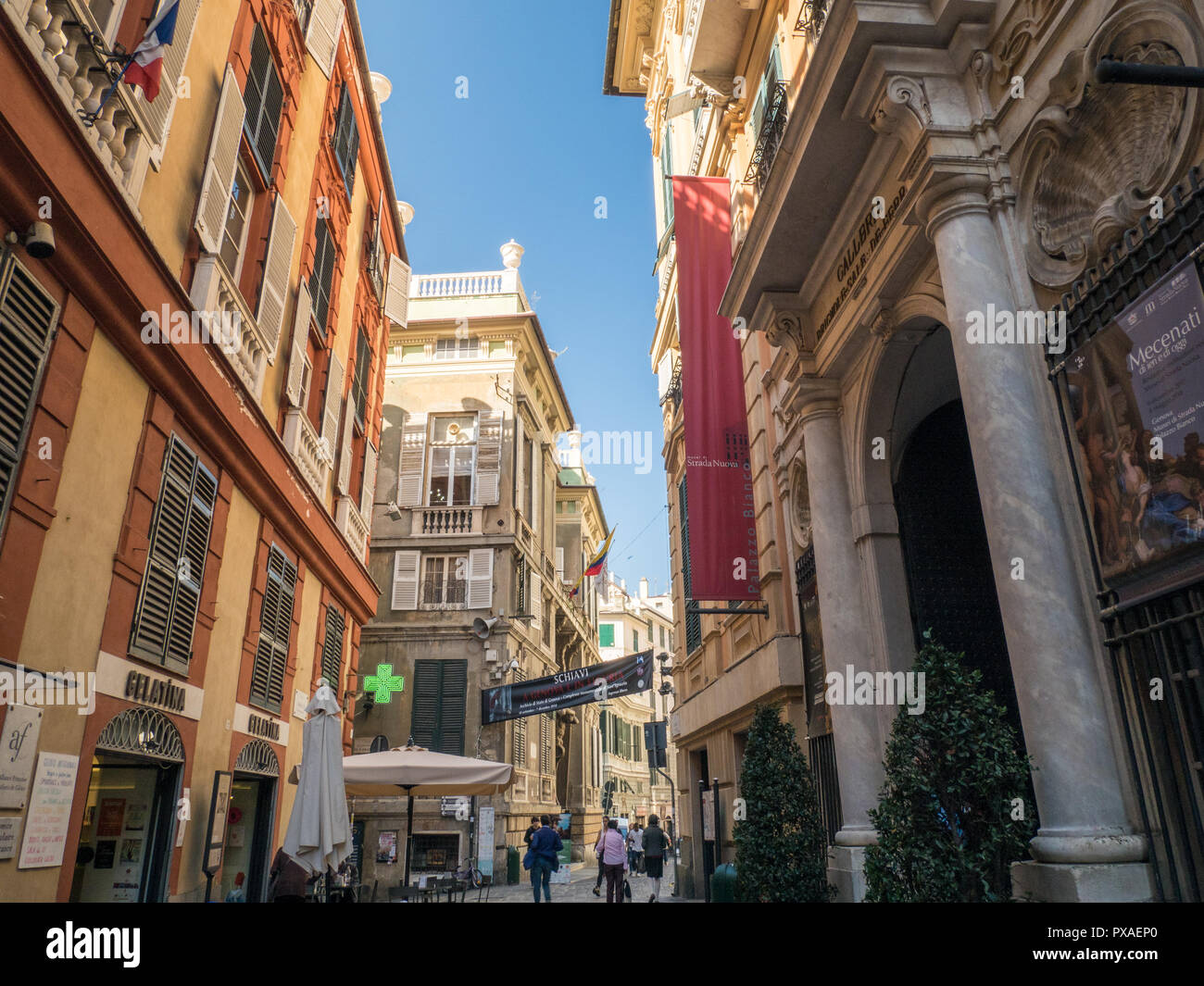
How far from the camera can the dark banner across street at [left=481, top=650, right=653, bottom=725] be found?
17.9 metres

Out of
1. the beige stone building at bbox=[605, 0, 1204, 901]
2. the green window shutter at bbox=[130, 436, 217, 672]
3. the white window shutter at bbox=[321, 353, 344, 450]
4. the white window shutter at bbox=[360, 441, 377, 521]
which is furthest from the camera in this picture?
the white window shutter at bbox=[360, 441, 377, 521]

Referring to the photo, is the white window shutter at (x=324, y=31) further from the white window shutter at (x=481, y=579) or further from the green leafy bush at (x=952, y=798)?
the white window shutter at (x=481, y=579)

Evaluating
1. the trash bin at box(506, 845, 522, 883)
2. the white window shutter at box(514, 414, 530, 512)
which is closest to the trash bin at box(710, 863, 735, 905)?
the trash bin at box(506, 845, 522, 883)

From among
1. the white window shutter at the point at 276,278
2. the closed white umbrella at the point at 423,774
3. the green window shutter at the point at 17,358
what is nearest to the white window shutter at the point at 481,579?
the closed white umbrella at the point at 423,774

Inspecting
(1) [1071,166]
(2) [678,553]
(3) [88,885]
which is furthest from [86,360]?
(2) [678,553]

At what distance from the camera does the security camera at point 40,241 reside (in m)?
5.44

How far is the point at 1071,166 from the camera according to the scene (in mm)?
5539

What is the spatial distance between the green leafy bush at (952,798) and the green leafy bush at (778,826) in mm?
2692

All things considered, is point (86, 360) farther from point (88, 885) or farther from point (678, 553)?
point (678, 553)

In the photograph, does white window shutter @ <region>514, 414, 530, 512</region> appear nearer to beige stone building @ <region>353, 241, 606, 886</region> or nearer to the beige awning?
beige stone building @ <region>353, 241, 606, 886</region>

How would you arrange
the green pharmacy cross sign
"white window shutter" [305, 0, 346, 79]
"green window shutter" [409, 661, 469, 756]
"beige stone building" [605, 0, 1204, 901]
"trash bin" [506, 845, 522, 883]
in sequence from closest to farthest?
"beige stone building" [605, 0, 1204, 901], "white window shutter" [305, 0, 346, 79], "trash bin" [506, 845, 522, 883], "green window shutter" [409, 661, 469, 756], the green pharmacy cross sign

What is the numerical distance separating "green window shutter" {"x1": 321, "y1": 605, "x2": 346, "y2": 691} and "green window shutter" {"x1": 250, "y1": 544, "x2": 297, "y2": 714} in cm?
211

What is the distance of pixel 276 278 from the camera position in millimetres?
11031
